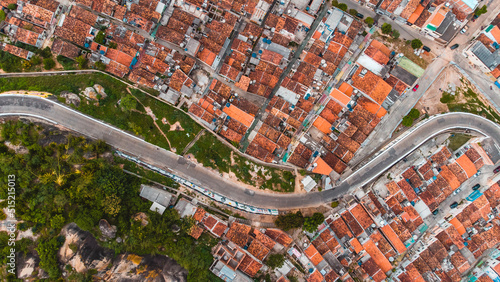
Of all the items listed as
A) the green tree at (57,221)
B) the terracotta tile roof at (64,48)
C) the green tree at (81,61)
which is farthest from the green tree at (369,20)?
→ the green tree at (57,221)

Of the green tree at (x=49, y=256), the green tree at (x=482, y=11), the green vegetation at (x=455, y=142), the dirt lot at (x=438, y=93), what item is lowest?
the green tree at (x=49, y=256)

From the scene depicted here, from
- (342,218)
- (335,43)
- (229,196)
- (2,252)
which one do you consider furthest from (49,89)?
(342,218)

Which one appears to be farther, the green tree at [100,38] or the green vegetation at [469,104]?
the green vegetation at [469,104]

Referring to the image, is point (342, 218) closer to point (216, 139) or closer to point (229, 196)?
point (229, 196)

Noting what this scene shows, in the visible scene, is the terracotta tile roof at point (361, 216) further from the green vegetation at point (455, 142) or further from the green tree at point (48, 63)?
the green tree at point (48, 63)

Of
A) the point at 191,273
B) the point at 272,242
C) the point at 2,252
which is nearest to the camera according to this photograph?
the point at 2,252

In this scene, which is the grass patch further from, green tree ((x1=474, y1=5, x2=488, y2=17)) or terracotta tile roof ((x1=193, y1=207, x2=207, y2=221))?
green tree ((x1=474, y1=5, x2=488, y2=17))

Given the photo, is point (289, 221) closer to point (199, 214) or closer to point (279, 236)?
point (279, 236)
